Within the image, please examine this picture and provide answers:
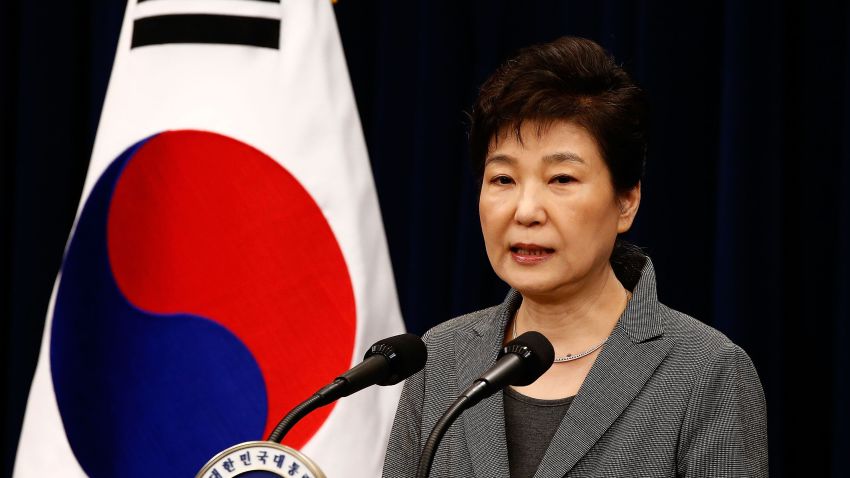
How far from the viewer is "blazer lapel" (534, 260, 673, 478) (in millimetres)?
1158

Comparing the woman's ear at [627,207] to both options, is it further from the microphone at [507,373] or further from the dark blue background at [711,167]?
the dark blue background at [711,167]

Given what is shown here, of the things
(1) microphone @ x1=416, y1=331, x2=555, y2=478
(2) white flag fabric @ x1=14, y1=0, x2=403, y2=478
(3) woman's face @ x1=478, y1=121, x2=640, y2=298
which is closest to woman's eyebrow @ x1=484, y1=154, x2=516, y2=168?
(3) woman's face @ x1=478, y1=121, x2=640, y2=298

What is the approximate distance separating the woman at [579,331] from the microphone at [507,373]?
0.24m

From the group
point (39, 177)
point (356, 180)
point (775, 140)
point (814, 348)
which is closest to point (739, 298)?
point (814, 348)

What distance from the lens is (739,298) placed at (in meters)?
1.78

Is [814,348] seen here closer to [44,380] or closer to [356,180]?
[356,180]

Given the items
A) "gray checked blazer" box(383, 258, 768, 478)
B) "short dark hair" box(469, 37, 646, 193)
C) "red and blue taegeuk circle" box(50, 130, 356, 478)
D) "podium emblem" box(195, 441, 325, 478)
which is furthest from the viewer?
"red and blue taegeuk circle" box(50, 130, 356, 478)

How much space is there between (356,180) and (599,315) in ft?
2.13

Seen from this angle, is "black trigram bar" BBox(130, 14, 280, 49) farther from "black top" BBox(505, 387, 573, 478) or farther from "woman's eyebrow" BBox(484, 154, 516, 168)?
"black top" BBox(505, 387, 573, 478)

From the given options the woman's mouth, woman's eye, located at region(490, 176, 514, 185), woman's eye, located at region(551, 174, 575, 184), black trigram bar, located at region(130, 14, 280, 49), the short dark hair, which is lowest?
the woman's mouth

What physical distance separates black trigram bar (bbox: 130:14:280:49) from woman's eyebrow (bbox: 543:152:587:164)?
0.75 meters

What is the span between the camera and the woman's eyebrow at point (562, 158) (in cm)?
121

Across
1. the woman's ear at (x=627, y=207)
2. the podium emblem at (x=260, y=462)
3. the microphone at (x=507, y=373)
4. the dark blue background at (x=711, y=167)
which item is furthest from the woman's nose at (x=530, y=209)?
the dark blue background at (x=711, y=167)

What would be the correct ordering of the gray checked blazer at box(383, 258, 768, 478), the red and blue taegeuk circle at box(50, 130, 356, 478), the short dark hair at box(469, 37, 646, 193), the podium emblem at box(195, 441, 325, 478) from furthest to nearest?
the red and blue taegeuk circle at box(50, 130, 356, 478) < the short dark hair at box(469, 37, 646, 193) < the gray checked blazer at box(383, 258, 768, 478) < the podium emblem at box(195, 441, 325, 478)
